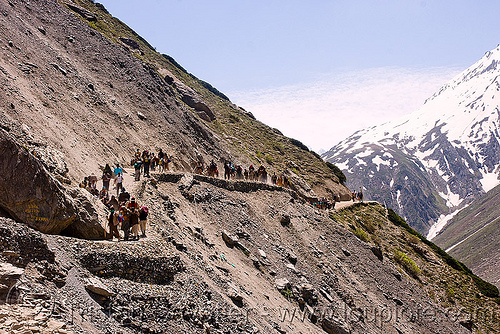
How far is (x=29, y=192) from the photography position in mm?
12156

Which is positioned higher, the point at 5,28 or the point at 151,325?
the point at 5,28

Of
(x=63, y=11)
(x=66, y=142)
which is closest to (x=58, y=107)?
(x=66, y=142)

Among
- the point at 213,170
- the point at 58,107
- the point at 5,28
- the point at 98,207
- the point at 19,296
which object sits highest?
the point at 5,28

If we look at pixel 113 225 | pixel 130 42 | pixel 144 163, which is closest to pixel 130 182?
pixel 144 163

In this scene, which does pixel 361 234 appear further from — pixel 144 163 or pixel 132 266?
pixel 132 266

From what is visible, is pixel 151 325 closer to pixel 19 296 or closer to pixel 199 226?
pixel 19 296

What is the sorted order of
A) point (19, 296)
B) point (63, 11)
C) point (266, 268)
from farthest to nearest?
1. point (63, 11)
2. point (266, 268)
3. point (19, 296)

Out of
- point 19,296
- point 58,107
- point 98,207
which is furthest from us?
point 58,107

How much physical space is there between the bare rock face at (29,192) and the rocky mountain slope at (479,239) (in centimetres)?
9882

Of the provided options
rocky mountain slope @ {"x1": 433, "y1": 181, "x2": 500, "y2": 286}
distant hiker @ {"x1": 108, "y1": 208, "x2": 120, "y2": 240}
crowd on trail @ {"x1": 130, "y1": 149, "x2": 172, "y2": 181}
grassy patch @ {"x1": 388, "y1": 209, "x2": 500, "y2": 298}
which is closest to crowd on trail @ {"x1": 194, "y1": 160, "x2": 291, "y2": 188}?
crowd on trail @ {"x1": 130, "y1": 149, "x2": 172, "y2": 181}

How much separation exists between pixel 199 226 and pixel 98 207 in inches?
277

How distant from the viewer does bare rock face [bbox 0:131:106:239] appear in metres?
11.9

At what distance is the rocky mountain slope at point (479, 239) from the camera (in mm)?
106581

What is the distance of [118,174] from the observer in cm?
2095
